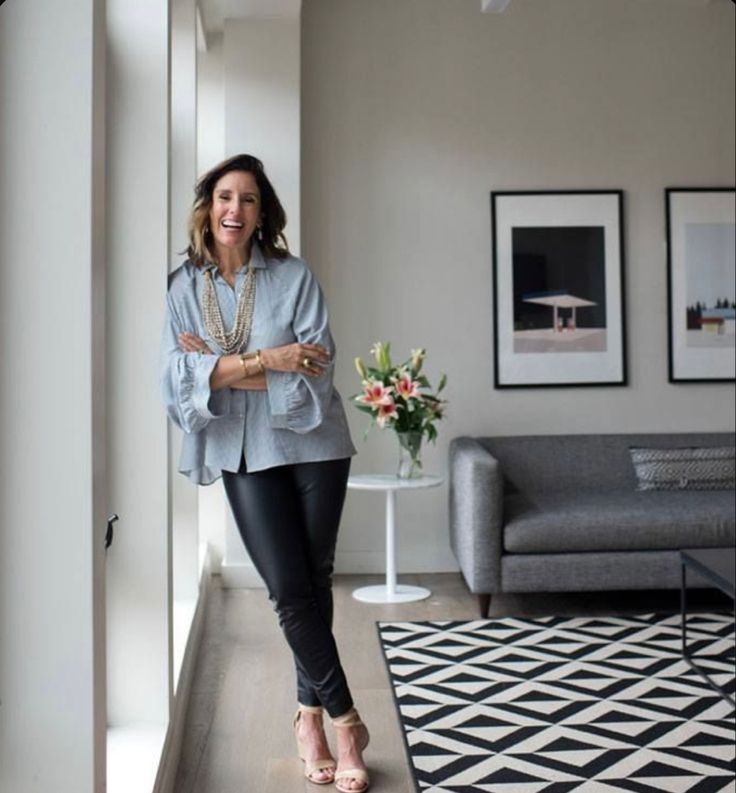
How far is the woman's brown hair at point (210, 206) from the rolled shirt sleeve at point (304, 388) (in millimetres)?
187

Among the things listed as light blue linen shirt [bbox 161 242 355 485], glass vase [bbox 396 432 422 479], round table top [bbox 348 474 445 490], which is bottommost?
round table top [bbox 348 474 445 490]

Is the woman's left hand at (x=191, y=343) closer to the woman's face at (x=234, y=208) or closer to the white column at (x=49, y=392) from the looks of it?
the woman's face at (x=234, y=208)

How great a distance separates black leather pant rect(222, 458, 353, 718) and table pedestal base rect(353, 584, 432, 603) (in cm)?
222

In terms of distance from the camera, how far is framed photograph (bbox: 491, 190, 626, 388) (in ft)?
18.3

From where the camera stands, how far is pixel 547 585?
15.0 ft

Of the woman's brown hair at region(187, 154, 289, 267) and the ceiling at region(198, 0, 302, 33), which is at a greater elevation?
the ceiling at region(198, 0, 302, 33)

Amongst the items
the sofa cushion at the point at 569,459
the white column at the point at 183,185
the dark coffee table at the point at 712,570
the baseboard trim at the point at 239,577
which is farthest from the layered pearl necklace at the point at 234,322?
the sofa cushion at the point at 569,459

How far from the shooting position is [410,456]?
526 centimetres

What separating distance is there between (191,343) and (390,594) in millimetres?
2697

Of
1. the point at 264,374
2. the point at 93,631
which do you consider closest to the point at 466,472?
the point at 264,374

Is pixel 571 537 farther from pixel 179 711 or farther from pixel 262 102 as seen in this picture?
pixel 262 102

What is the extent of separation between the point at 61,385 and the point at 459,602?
140 inches

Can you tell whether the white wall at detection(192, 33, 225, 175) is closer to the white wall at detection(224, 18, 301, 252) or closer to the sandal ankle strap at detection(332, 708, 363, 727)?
the white wall at detection(224, 18, 301, 252)

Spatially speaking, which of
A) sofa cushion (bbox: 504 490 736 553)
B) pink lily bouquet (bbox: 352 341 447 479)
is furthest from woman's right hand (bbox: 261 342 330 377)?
pink lily bouquet (bbox: 352 341 447 479)
